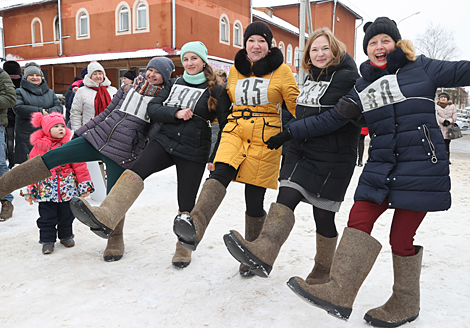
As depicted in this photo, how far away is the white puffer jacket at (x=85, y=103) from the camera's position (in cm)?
562

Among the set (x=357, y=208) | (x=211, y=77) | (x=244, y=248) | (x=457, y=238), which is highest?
(x=211, y=77)

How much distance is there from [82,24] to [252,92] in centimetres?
1892

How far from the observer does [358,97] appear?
8.45 feet

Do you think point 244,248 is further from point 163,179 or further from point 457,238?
point 163,179

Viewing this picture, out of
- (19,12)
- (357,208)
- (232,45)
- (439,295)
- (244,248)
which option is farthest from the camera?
(19,12)

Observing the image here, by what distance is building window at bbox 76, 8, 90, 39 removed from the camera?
61.9 ft

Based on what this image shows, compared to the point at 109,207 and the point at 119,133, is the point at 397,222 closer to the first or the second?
the point at 109,207

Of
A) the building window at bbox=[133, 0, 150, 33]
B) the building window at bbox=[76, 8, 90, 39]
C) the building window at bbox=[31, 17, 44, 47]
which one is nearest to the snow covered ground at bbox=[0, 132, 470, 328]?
the building window at bbox=[133, 0, 150, 33]

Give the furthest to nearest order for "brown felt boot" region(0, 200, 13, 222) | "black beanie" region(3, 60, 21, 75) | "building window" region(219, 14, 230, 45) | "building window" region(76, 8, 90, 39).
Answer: "building window" region(219, 14, 230, 45)
"building window" region(76, 8, 90, 39)
"black beanie" region(3, 60, 21, 75)
"brown felt boot" region(0, 200, 13, 222)

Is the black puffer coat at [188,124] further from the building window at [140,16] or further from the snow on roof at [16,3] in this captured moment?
the snow on roof at [16,3]

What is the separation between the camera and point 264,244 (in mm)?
2383

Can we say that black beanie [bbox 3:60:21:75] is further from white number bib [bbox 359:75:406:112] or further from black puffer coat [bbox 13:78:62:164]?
white number bib [bbox 359:75:406:112]

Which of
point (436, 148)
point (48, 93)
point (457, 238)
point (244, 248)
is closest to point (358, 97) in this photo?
point (436, 148)

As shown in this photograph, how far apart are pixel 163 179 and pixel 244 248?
569cm
